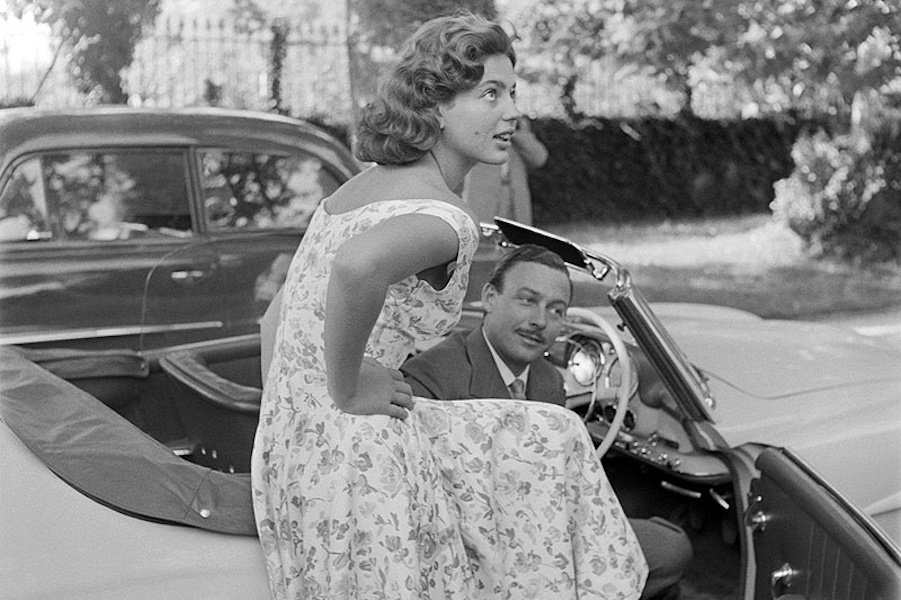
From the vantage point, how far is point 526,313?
2607 millimetres

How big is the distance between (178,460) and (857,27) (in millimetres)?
5594

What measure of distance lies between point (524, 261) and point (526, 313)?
0.13 metres

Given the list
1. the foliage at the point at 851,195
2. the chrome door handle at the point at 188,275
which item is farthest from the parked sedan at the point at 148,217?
the foliage at the point at 851,195

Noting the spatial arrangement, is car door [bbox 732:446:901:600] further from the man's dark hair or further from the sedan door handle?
the sedan door handle

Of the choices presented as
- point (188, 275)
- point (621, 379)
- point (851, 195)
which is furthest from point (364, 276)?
point (851, 195)

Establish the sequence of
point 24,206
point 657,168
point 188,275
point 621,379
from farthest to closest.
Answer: point 657,168 < point 24,206 < point 188,275 < point 621,379

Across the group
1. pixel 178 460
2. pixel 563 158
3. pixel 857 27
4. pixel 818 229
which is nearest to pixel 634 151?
pixel 563 158

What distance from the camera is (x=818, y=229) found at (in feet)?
37.6

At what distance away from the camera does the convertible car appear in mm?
1817

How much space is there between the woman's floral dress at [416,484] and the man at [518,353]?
1.73 ft

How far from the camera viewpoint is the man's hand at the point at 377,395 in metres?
1.90

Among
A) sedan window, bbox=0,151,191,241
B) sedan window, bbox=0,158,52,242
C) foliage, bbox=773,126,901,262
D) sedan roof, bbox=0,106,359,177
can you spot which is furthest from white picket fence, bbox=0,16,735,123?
sedan window, bbox=0,158,52,242

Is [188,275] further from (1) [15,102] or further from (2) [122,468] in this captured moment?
(1) [15,102]

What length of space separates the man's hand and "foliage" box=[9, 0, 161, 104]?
5.59 meters
